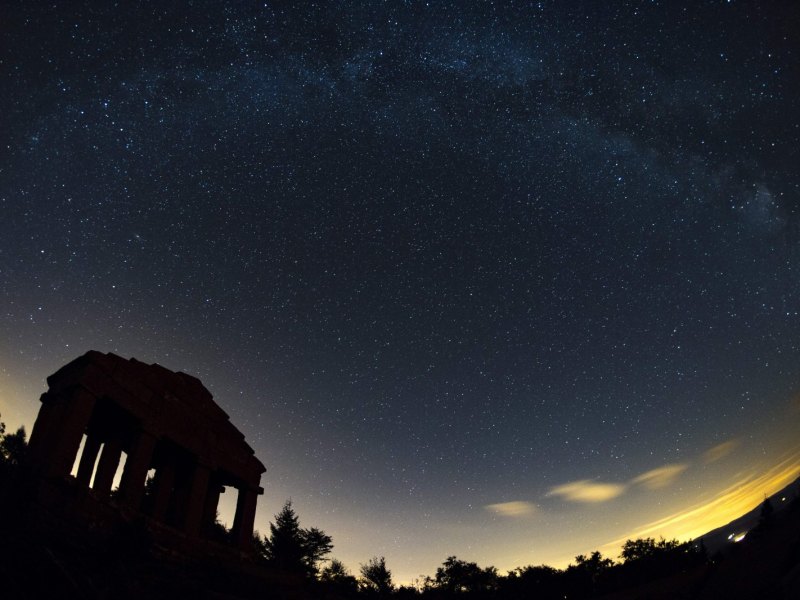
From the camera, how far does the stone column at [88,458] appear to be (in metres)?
17.4

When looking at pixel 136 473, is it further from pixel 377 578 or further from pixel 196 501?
pixel 377 578

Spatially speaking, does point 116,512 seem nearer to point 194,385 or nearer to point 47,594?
point 47,594

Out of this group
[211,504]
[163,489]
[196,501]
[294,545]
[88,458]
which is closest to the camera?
[196,501]

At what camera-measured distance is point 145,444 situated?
14930mm

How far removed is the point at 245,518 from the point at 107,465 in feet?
19.1

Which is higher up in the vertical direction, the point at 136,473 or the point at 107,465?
the point at 107,465

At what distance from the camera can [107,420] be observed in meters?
16.6

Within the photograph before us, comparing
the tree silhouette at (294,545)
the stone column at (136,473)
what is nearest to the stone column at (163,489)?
the stone column at (136,473)

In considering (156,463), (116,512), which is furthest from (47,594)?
(156,463)

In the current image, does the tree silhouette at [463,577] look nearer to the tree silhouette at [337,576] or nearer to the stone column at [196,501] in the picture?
the tree silhouette at [337,576]

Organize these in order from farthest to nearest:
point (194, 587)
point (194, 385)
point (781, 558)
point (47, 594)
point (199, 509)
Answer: point (194, 385) → point (199, 509) → point (781, 558) → point (194, 587) → point (47, 594)

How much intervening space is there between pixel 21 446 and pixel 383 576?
3376 cm

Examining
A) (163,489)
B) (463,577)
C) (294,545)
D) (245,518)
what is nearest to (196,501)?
(163,489)

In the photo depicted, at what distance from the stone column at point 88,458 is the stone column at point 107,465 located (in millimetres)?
413
